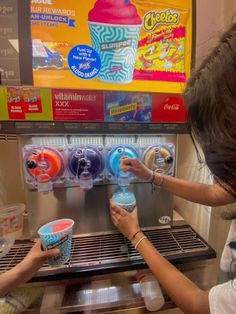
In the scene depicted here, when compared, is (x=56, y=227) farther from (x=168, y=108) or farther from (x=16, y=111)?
(x=168, y=108)

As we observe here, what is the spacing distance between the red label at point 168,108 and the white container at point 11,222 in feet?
1.68

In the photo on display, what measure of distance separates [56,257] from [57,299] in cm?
12

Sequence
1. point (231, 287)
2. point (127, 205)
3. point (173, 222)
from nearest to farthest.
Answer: point (231, 287) < point (127, 205) < point (173, 222)

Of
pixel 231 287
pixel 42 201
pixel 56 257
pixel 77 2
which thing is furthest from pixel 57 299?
pixel 77 2

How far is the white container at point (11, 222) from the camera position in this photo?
661mm

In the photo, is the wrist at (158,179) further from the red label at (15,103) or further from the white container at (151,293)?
the red label at (15,103)

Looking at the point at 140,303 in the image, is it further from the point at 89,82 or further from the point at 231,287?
the point at 89,82

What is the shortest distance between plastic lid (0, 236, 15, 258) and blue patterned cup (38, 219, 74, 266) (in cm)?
17

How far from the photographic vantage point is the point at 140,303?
545mm

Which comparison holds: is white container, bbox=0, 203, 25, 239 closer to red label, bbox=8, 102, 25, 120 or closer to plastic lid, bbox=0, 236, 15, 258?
plastic lid, bbox=0, 236, 15, 258

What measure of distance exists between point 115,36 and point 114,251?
59 cm

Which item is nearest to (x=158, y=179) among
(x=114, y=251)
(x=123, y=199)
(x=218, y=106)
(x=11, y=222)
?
(x=123, y=199)

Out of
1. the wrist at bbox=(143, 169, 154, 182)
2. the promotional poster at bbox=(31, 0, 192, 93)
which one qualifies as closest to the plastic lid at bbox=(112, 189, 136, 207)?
the wrist at bbox=(143, 169, 154, 182)

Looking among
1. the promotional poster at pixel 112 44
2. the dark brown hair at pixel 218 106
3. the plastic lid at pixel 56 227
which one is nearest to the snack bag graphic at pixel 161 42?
the promotional poster at pixel 112 44
